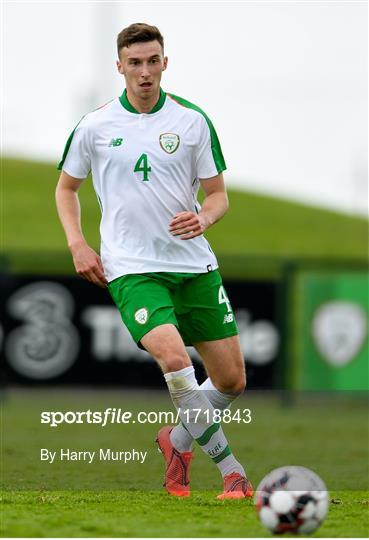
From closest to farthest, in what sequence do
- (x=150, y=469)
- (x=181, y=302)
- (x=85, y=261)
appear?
(x=85, y=261)
(x=181, y=302)
(x=150, y=469)

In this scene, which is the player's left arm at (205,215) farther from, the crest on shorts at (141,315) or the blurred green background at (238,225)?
the blurred green background at (238,225)

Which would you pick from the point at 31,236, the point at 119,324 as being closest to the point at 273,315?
the point at 119,324

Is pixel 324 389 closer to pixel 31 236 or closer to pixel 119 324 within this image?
pixel 119 324

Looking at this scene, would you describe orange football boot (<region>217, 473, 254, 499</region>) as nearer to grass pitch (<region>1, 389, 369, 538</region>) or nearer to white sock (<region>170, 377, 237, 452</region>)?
grass pitch (<region>1, 389, 369, 538</region>)

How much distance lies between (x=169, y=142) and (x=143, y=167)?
25 centimetres

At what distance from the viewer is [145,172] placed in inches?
341

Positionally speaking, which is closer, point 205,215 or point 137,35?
point 137,35

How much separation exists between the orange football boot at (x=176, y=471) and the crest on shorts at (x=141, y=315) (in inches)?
45.9

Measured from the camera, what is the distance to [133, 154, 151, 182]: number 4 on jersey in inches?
341

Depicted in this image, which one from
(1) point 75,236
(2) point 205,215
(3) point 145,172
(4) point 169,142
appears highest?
(4) point 169,142

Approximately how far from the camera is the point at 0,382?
18719 millimetres

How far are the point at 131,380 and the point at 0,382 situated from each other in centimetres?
195

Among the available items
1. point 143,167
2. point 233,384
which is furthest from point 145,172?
point 233,384

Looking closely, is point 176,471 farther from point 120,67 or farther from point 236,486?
point 120,67
